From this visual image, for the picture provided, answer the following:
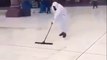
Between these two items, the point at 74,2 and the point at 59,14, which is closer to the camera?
the point at 59,14

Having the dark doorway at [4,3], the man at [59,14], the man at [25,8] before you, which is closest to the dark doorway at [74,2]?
the dark doorway at [4,3]

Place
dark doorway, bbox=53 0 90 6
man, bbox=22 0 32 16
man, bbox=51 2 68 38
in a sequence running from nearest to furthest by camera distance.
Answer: man, bbox=51 2 68 38, man, bbox=22 0 32 16, dark doorway, bbox=53 0 90 6

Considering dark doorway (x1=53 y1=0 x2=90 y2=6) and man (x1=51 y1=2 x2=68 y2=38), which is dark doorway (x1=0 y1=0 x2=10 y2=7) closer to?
dark doorway (x1=53 y1=0 x2=90 y2=6)

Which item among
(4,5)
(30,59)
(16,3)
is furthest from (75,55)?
(4,5)

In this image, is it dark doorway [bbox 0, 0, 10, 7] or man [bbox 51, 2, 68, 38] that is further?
dark doorway [bbox 0, 0, 10, 7]

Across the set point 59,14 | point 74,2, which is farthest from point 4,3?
point 59,14

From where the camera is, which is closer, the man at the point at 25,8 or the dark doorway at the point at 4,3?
the man at the point at 25,8

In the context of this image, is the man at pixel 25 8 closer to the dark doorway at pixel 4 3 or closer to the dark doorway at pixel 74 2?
the dark doorway at pixel 74 2

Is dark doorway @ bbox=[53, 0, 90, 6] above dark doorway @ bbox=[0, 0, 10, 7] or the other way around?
above

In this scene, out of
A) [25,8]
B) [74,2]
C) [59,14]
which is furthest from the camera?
[74,2]

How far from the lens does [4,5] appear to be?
26359 mm

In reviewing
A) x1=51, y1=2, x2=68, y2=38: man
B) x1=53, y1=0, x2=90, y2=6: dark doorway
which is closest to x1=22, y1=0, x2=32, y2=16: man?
x1=53, y1=0, x2=90, y2=6: dark doorway

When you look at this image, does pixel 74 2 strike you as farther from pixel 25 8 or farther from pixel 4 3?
pixel 25 8

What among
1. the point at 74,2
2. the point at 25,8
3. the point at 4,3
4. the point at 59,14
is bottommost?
the point at 4,3
